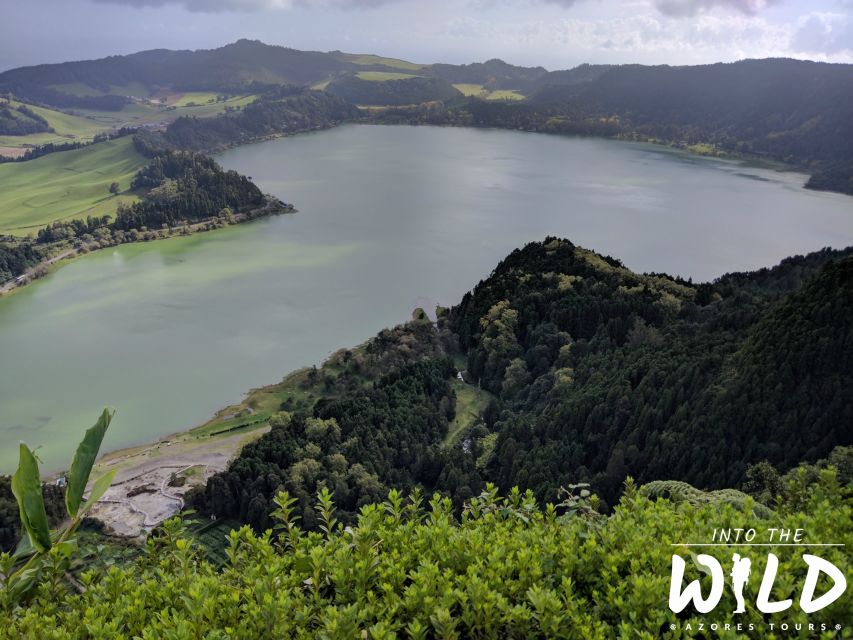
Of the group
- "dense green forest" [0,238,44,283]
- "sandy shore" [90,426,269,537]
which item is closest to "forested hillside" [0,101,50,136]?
"dense green forest" [0,238,44,283]

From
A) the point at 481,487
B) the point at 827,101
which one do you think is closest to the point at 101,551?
the point at 481,487

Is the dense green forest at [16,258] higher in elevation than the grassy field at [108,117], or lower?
lower

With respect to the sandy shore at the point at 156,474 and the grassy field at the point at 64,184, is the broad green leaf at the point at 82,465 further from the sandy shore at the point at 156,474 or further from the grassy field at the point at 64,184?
the grassy field at the point at 64,184

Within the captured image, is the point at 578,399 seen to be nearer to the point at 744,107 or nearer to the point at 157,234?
the point at 157,234

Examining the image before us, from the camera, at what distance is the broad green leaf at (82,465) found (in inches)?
113

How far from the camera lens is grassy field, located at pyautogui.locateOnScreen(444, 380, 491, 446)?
30.2 m

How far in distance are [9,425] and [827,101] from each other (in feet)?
506

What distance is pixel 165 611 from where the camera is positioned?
12.4 ft

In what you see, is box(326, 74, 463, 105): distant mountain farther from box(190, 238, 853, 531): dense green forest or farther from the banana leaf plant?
the banana leaf plant

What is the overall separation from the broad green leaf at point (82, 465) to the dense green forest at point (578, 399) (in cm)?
1899

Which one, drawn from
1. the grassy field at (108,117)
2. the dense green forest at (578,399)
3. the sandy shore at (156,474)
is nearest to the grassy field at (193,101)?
the grassy field at (108,117)

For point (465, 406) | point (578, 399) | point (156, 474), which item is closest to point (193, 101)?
point (465, 406)

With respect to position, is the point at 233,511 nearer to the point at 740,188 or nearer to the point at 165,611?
the point at 165,611

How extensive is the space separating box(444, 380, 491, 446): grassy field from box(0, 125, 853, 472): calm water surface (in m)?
10.7
